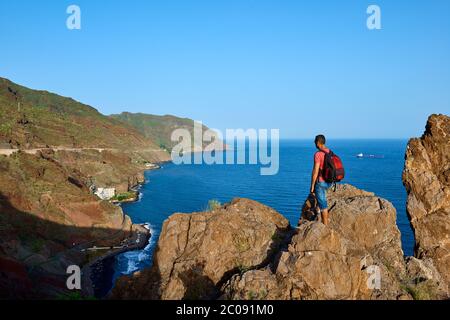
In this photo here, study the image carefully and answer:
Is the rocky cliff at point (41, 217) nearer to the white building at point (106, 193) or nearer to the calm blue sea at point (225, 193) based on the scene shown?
the white building at point (106, 193)

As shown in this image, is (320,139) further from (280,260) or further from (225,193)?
(225,193)

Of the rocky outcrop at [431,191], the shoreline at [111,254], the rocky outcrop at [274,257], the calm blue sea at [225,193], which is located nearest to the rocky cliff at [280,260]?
the rocky outcrop at [274,257]

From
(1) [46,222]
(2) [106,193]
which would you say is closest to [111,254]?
(1) [46,222]

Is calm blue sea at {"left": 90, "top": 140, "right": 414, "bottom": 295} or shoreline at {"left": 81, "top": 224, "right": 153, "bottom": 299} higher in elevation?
calm blue sea at {"left": 90, "top": 140, "right": 414, "bottom": 295}

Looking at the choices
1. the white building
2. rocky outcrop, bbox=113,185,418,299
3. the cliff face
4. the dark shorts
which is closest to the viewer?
rocky outcrop, bbox=113,185,418,299

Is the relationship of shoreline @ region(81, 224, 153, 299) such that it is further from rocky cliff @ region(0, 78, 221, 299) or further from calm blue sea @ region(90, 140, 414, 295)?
calm blue sea @ region(90, 140, 414, 295)

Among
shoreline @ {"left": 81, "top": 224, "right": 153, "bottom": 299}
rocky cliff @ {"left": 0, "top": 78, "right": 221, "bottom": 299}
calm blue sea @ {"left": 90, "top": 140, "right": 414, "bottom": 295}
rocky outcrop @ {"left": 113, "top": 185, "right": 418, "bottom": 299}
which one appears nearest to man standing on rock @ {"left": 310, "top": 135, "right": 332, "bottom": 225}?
rocky outcrop @ {"left": 113, "top": 185, "right": 418, "bottom": 299}

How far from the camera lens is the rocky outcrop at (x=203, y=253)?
1198 cm

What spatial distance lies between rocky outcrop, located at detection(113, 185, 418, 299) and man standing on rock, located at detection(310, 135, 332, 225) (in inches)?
52.1

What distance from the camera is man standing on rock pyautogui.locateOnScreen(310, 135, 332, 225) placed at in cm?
1214

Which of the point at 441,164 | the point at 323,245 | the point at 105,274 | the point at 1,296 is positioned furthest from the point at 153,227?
the point at 323,245

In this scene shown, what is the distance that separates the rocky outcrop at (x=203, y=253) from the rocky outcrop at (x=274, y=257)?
0.03 meters

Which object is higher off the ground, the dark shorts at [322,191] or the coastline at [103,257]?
the dark shorts at [322,191]

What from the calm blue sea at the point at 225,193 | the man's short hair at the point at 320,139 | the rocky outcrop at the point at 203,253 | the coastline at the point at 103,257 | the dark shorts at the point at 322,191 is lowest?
the coastline at the point at 103,257
